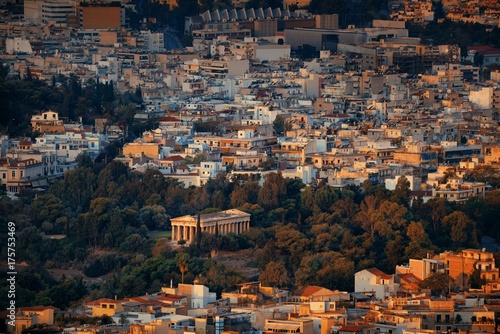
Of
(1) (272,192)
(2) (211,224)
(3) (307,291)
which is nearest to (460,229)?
(1) (272,192)

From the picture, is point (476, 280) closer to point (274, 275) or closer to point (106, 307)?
point (274, 275)

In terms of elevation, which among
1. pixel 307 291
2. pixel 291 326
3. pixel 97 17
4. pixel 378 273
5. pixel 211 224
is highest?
pixel 291 326

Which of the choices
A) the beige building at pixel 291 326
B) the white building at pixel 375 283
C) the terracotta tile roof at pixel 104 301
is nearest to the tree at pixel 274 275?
the white building at pixel 375 283

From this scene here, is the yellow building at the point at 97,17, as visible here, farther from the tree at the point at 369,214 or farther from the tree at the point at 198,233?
the tree at the point at 198,233

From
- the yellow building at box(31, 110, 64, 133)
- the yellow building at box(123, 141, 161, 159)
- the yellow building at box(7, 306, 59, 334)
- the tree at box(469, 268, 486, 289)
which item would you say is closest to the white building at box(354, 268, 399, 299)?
the tree at box(469, 268, 486, 289)

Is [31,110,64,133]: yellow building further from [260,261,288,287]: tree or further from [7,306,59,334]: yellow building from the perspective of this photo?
[7,306,59,334]: yellow building
